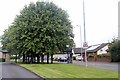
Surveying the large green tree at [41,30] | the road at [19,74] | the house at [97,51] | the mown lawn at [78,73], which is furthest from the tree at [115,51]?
the road at [19,74]

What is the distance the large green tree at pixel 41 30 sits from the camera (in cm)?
5634

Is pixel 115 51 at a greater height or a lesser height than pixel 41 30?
lesser

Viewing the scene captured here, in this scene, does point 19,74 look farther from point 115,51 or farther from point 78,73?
point 115,51

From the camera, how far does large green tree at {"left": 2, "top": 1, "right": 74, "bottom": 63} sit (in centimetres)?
5634

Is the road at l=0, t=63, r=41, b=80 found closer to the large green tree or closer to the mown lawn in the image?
the mown lawn

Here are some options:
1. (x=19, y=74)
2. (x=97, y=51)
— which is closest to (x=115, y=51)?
(x=19, y=74)

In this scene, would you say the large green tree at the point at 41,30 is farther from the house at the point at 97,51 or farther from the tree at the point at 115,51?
the house at the point at 97,51

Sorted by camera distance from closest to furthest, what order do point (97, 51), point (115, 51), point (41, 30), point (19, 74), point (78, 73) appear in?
1. point (78, 73)
2. point (19, 74)
3. point (41, 30)
4. point (115, 51)
5. point (97, 51)

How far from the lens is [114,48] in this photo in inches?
2469

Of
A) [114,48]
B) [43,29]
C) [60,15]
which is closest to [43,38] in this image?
[43,29]

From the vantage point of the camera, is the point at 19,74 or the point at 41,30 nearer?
the point at 19,74

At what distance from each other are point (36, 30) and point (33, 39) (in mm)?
1932

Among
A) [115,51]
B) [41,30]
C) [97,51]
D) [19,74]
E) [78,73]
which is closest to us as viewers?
[78,73]

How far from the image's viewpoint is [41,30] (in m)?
56.1
